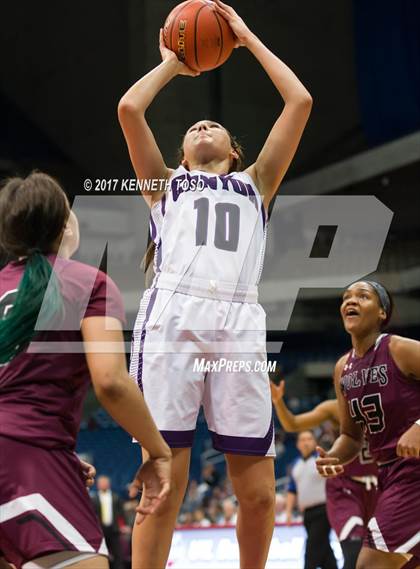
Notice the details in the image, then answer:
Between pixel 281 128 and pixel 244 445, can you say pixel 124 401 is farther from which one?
pixel 281 128

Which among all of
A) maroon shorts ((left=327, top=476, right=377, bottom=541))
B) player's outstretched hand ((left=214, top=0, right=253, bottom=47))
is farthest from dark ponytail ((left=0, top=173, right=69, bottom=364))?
maroon shorts ((left=327, top=476, right=377, bottom=541))

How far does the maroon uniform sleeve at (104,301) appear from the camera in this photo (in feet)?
7.79

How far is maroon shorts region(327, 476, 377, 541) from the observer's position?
6.18 meters

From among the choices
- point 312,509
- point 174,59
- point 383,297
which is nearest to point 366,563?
point 383,297

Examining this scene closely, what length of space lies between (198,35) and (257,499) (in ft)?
6.37

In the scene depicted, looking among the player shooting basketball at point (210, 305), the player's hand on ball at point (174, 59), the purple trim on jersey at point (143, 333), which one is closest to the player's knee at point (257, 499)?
the player shooting basketball at point (210, 305)

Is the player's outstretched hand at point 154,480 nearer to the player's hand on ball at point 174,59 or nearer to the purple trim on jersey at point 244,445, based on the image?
the purple trim on jersey at point 244,445

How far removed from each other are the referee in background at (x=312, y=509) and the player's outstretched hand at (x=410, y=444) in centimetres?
327

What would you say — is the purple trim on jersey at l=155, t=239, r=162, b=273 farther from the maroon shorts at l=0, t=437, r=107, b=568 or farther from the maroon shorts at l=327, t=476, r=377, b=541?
the maroon shorts at l=327, t=476, r=377, b=541

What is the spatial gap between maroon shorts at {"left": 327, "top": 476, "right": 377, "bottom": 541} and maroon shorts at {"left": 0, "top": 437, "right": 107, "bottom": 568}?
13.5 feet

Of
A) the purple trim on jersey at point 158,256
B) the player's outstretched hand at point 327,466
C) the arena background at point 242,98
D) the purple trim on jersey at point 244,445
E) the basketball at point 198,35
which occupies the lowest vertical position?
the player's outstretched hand at point 327,466

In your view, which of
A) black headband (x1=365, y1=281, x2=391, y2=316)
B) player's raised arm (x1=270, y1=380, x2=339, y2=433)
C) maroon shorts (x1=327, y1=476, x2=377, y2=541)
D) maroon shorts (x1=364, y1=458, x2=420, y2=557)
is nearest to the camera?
maroon shorts (x1=364, y1=458, x2=420, y2=557)

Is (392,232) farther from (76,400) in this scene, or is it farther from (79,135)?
(76,400)

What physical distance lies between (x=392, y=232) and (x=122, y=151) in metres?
6.27
